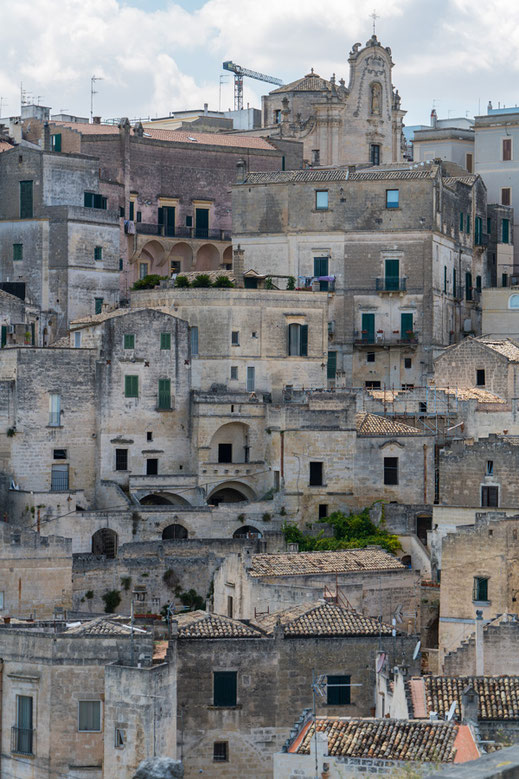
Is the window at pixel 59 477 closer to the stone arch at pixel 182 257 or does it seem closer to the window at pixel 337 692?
the stone arch at pixel 182 257

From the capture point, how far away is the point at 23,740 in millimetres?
32219

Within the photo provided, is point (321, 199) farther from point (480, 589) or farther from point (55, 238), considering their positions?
point (480, 589)

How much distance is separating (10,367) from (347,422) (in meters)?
10.6

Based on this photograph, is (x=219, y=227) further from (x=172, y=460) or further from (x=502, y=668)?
(x=502, y=668)

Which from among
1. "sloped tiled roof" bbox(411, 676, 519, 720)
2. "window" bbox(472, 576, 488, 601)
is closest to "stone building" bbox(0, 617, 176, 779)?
"sloped tiled roof" bbox(411, 676, 519, 720)

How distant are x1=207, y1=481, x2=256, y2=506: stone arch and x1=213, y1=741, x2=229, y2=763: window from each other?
17.7 metres

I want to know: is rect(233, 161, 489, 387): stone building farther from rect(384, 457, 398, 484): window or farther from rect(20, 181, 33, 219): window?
rect(384, 457, 398, 484): window

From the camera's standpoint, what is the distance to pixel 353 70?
68.9 meters

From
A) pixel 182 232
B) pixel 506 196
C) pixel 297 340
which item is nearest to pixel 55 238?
pixel 182 232

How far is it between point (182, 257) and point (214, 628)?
34.0m

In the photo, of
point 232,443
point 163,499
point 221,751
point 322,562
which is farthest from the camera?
point 232,443

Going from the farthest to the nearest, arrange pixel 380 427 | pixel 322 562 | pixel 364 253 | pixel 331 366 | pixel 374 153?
pixel 374 153, pixel 364 253, pixel 331 366, pixel 380 427, pixel 322 562

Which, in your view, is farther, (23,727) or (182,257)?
(182,257)

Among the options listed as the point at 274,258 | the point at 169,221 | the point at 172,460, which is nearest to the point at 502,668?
the point at 172,460
